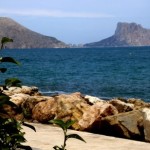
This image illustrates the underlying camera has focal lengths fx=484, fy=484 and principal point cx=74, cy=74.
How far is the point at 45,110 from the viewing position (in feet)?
40.2

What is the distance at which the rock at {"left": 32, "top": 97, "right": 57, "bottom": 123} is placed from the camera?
12.0 meters

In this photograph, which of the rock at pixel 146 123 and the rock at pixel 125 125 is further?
the rock at pixel 125 125

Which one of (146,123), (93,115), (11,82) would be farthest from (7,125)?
(93,115)

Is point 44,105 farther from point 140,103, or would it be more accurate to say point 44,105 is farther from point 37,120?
point 140,103

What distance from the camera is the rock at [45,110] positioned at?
1200cm

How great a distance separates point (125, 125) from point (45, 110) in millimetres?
2903

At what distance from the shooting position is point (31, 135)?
9.25 metres

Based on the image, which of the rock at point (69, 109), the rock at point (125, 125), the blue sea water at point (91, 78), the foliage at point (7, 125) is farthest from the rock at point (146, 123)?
the blue sea water at point (91, 78)

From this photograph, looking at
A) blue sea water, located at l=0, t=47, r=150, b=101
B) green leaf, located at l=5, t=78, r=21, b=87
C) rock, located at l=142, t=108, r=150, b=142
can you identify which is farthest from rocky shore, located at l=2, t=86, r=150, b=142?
blue sea water, located at l=0, t=47, r=150, b=101

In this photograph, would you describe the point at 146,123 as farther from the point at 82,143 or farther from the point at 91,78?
the point at 91,78

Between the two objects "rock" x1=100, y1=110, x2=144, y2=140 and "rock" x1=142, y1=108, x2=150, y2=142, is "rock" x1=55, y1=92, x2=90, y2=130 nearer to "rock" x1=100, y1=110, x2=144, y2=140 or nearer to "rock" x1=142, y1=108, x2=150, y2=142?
"rock" x1=100, y1=110, x2=144, y2=140

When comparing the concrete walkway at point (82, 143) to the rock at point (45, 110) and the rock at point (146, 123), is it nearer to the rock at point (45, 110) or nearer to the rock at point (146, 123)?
the rock at point (146, 123)

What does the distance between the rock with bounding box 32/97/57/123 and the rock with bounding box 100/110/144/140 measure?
187cm

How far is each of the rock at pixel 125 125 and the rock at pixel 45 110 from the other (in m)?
1.87
